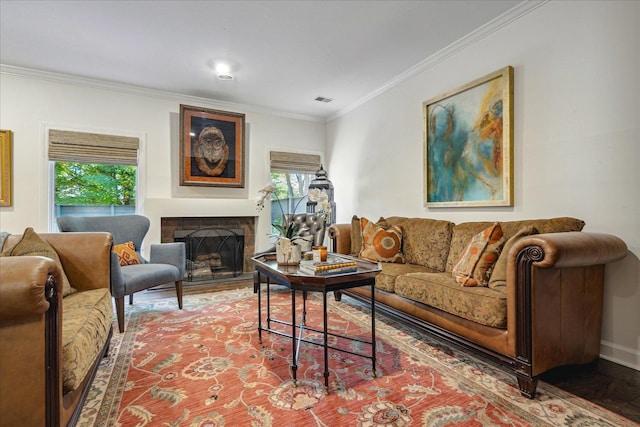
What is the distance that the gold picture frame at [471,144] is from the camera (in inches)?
108

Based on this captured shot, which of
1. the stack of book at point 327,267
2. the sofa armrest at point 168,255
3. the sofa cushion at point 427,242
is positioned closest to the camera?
the stack of book at point 327,267

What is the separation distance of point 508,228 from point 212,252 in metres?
3.84

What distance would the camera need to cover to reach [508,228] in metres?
2.45

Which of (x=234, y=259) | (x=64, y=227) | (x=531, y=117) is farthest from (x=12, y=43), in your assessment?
(x=531, y=117)

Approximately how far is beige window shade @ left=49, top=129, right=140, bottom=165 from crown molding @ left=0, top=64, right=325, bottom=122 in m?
0.60

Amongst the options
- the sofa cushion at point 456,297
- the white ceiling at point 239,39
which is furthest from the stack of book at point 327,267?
the white ceiling at point 239,39

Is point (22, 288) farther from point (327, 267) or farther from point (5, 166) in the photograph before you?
point (5, 166)

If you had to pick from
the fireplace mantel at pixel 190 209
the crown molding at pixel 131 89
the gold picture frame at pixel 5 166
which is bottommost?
the fireplace mantel at pixel 190 209

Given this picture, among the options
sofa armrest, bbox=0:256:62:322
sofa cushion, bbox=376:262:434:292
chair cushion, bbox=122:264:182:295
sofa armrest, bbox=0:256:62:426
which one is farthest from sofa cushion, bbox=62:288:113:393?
sofa cushion, bbox=376:262:434:292

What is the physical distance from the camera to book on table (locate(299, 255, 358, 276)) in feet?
6.45

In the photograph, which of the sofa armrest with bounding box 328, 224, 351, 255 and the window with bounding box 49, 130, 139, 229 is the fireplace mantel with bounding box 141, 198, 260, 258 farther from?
the sofa armrest with bounding box 328, 224, 351, 255

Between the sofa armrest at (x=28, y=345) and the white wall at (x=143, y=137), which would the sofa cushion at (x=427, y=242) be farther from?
the sofa armrest at (x=28, y=345)

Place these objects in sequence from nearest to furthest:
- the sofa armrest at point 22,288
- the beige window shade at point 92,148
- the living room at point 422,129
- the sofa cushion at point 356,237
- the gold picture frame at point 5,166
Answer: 1. the sofa armrest at point 22,288
2. the living room at point 422,129
3. the gold picture frame at point 5,166
4. the sofa cushion at point 356,237
5. the beige window shade at point 92,148

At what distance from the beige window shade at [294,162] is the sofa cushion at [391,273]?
2.74 meters
